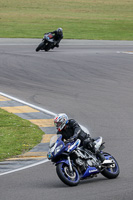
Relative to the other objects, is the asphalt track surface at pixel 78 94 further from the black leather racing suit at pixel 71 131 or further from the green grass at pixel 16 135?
the green grass at pixel 16 135

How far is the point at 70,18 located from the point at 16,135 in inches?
2130

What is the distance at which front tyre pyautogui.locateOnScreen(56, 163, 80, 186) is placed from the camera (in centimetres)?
930

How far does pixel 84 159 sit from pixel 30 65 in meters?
19.0

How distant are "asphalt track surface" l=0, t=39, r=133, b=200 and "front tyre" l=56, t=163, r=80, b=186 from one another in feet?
0.45

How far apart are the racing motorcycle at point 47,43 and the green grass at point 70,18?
11.4m

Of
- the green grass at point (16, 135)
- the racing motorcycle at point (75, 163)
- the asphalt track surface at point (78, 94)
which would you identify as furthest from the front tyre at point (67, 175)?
the green grass at point (16, 135)

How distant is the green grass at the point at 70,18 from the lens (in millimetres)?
50844

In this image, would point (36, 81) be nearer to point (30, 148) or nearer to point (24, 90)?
point (24, 90)

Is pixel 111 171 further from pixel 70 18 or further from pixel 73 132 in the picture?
pixel 70 18

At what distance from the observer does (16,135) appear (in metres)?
14.6

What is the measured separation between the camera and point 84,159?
10.0m

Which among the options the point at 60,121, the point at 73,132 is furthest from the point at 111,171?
the point at 60,121

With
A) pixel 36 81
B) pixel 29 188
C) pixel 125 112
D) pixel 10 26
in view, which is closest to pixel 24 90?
pixel 36 81

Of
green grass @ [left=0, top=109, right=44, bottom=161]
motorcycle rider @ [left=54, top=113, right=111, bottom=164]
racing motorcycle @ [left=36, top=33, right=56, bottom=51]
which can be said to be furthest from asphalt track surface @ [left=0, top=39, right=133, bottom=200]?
green grass @ [left=0, top=109, right=44, bottom=161]
